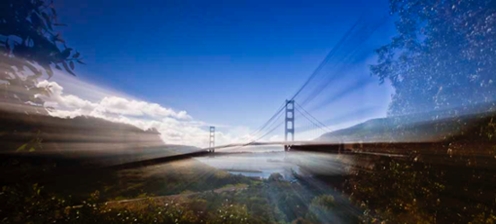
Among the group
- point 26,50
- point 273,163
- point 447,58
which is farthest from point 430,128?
point 273,163

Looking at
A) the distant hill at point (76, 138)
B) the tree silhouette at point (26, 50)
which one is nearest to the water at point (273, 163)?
the distant hill at point (76, 138)

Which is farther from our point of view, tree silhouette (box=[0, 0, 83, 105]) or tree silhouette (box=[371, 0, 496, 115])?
tree silhouette (box=[371, 0, 496, 115])

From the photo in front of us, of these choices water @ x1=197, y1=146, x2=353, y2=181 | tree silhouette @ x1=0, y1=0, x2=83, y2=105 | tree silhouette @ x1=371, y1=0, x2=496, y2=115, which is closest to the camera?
tree silhouette @ x1=0, y1=0, x2=83, y2=105

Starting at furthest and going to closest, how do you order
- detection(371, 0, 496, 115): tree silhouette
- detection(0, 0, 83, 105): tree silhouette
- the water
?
the water, detection(371, 0, 496, 115): tree silhouette, detection(0, 0, 83, 105): tree silhouette

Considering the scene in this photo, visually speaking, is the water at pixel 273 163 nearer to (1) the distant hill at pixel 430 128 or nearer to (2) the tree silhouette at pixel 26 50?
(1) the distant hill at pixel 430 128

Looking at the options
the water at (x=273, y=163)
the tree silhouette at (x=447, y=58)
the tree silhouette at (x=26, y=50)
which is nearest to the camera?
the tree silhouette at (x=26, y=50)

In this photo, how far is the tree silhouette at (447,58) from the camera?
126 inches

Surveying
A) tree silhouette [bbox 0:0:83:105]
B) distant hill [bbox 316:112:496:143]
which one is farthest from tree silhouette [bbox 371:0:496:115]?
tree silhouette [bbox 0:0:83:105]

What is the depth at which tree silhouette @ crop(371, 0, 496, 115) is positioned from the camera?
10.5 feet

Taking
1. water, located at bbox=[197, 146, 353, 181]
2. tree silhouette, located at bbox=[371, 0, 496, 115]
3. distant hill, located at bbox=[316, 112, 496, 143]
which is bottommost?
water, located at bbox=[197, 146, 353, 181]

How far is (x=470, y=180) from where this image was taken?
3465 mm

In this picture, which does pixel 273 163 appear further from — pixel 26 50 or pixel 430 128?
pixel 26 50

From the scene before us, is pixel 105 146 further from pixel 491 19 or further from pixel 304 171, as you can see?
pixel 304 171

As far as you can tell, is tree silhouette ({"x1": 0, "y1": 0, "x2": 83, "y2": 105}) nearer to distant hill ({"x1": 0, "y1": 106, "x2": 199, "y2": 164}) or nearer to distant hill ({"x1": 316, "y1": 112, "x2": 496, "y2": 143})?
distant hill ({"x1": 0, "y1": 106, "x2": 199, "y2": 164})
